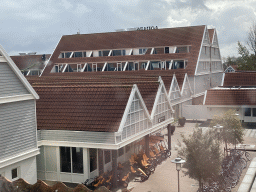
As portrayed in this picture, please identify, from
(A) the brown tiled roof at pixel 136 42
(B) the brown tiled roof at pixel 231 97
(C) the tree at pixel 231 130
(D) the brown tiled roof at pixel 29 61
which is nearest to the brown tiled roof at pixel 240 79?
(A) the brown tiled roof at pixel 136 42

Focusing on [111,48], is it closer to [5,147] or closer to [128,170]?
[128,170]

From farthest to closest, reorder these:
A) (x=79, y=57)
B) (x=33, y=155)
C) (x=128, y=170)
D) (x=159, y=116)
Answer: (x=79, y=57) → (x=159, y=116) → (x=128, y=170) → (x=33, y=155)

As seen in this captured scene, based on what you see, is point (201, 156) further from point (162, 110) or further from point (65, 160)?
point (162, 110)

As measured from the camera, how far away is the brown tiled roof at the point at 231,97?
40.5 metres

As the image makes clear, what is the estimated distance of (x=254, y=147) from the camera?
93.9ft

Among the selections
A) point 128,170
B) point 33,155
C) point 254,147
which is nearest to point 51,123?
point 33,155

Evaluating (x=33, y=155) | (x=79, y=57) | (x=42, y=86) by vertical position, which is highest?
(x=79, y=57)

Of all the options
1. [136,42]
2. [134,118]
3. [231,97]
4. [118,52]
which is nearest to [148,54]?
[136,42]

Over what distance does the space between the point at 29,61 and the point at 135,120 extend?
54.0m

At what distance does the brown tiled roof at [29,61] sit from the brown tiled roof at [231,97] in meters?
37.8

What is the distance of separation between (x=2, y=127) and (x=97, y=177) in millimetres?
5888

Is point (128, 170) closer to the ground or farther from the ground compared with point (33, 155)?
closer to the ground

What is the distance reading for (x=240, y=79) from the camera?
53.8 metres

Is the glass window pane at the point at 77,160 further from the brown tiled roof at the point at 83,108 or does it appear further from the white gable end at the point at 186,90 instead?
the white gable end at the point at 186,90
